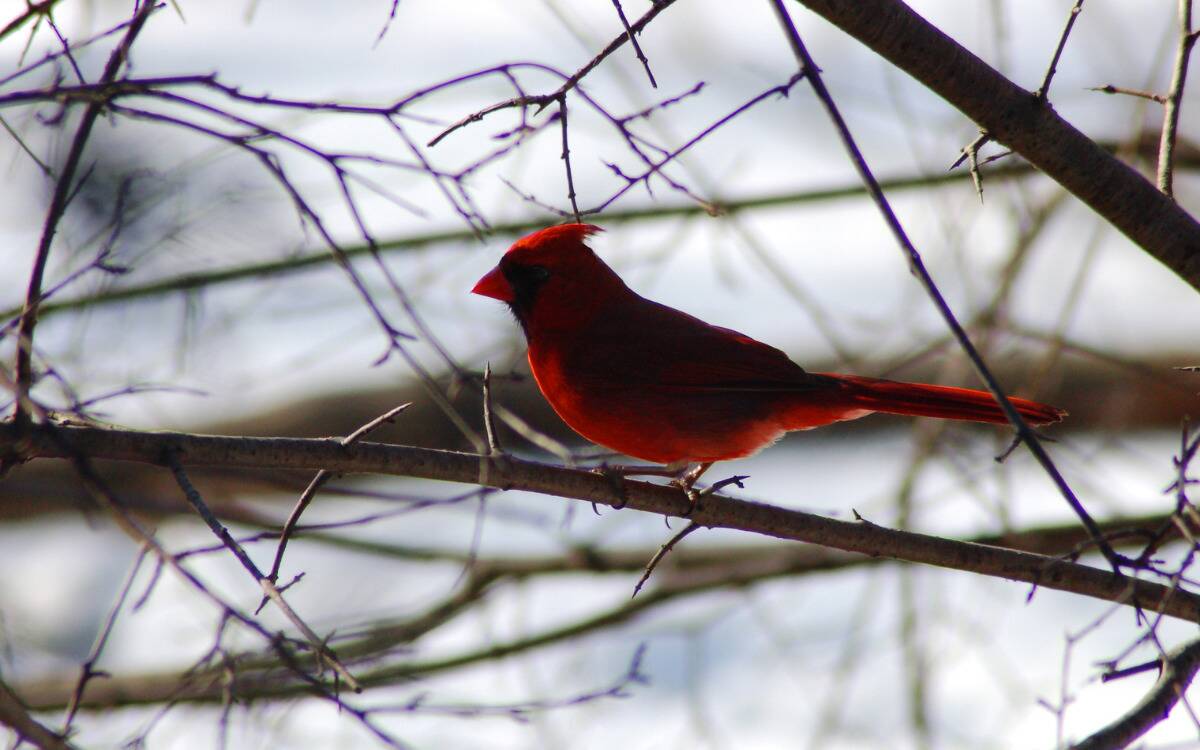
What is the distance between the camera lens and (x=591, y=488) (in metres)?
2.46

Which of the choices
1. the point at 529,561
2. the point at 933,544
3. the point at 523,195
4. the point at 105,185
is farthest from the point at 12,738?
the point at 529,561

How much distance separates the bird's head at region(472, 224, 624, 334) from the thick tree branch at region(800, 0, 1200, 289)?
1569 millimetres

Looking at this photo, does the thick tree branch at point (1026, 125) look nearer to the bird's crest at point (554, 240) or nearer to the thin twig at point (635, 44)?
the thin twig at point (635, 44)

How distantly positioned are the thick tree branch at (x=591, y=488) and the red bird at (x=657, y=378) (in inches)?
16.1

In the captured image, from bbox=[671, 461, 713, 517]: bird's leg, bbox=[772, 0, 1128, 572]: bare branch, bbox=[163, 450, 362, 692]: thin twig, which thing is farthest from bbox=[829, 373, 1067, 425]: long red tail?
bbox=[163, 450, 362, 692]: thin twig

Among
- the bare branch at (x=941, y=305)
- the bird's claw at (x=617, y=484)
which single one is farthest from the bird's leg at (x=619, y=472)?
the bare branch at (x=941, y=305)

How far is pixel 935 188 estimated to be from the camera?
4.56 meters

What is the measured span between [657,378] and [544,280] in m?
0.47

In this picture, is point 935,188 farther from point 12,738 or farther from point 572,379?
point 12,738

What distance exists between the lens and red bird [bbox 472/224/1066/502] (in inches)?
130

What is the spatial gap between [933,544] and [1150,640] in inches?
16.5

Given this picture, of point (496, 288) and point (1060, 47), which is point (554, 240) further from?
point (1060, 47)

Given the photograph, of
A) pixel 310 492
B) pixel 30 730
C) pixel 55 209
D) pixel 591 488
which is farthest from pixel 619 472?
pixel 30 730

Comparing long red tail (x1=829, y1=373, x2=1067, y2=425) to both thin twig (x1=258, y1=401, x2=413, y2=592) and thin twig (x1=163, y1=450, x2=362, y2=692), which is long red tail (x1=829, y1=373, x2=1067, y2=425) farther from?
thin twig (x1=163, y1=450, x2=362, y2=692)
